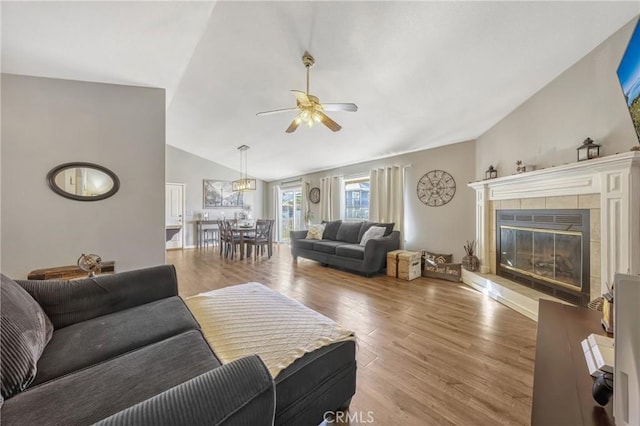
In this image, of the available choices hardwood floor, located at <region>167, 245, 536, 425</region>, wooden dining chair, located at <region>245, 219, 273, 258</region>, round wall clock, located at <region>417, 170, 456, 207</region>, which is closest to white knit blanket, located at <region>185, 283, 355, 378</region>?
hardwood floor, located at <region>167, 245, 536, 425</region>

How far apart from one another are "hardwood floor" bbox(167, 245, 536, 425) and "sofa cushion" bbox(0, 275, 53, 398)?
1.45 meters

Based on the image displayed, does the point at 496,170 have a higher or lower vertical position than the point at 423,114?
lower

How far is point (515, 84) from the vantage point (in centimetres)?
266

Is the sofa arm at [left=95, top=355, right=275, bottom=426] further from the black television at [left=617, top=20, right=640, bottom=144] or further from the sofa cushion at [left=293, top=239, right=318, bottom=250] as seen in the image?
the sofa cushion at [left=293, top=239, right=318, bottom=250]

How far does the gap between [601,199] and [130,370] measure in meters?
3.52

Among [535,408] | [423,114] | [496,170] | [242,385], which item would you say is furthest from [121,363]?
[496,170]

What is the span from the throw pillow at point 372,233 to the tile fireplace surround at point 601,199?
1870 mm

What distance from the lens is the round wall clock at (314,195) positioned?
691 cm

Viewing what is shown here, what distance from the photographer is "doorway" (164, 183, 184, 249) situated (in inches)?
273

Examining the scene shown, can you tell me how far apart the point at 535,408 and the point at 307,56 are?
2954 millimetres

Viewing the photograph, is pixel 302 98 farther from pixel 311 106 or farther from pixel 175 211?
pixel 175 211

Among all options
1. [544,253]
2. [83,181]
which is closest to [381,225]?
[544,253]

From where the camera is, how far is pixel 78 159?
2.70 m

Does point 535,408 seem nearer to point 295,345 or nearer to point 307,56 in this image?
point 295,345
